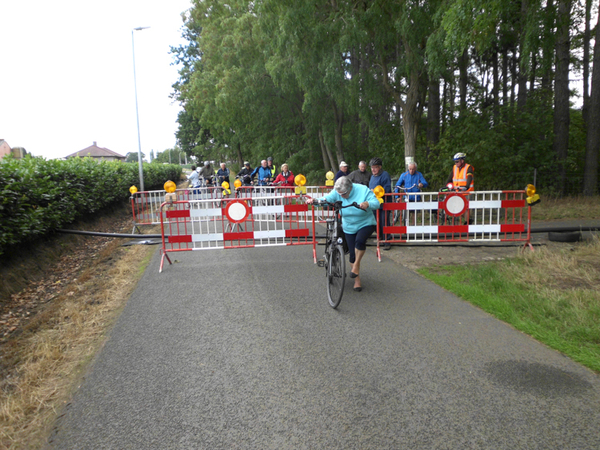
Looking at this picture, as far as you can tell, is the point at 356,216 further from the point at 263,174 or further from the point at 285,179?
the point at 263,174

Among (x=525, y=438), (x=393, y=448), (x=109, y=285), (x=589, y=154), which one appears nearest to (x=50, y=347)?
(x=109, y=285)

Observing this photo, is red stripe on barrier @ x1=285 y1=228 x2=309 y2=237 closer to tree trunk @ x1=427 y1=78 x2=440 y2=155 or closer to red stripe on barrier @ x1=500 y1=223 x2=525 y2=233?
red stripe on barrier @ x1=500 y1=223 x2=525 y2=233

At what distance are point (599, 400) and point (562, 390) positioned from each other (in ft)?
0.80

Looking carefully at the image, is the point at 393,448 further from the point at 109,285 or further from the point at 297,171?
the point at 297,171

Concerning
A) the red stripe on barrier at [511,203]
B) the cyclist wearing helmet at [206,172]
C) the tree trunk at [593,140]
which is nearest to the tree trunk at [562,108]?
the tree trunk at [593,140]

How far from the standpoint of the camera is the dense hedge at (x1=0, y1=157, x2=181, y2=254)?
7449 millimetres

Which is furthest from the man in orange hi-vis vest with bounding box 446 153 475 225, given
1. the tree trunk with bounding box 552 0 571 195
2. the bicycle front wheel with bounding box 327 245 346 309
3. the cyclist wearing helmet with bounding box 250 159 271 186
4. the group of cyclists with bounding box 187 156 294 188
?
the tree trunk with bounding box 552 0 571 195

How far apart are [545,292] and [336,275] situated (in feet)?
8.80

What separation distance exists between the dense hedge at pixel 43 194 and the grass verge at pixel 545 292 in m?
6.86

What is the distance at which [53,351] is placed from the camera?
15.0 ft

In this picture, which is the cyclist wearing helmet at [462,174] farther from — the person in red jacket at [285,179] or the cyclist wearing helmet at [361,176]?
the person in red jacket at [285,179]

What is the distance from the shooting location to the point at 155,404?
3492 millimetres

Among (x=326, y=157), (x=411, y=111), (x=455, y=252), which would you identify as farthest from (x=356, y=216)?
(x=326, y=157)

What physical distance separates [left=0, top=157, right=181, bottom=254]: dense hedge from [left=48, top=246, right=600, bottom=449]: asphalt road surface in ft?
10.1
